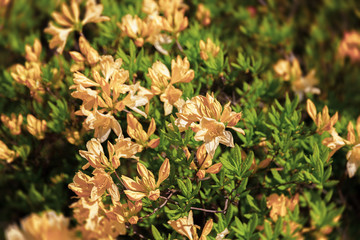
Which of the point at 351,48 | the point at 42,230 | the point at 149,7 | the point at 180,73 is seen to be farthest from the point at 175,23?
the point at 351,48

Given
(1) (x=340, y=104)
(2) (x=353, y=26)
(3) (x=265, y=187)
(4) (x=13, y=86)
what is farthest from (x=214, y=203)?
(2) (x=353, y=26)

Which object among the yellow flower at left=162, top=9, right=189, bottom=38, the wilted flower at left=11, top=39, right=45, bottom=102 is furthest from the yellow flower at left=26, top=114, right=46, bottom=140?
the yellow flower at left=162, top=9, right=189, bottom=38

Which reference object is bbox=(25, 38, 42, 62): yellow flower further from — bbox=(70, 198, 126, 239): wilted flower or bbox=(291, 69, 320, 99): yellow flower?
bbox=(291, 69, 320, 99): yellow flower

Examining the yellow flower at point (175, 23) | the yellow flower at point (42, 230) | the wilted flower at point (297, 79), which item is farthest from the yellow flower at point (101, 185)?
the wilted flower at point (297, 79)

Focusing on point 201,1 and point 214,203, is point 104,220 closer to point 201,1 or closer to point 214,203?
point 214,203

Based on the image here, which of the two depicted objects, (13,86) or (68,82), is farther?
(13,86)

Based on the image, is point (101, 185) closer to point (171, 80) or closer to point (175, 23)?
point (171, 80)
